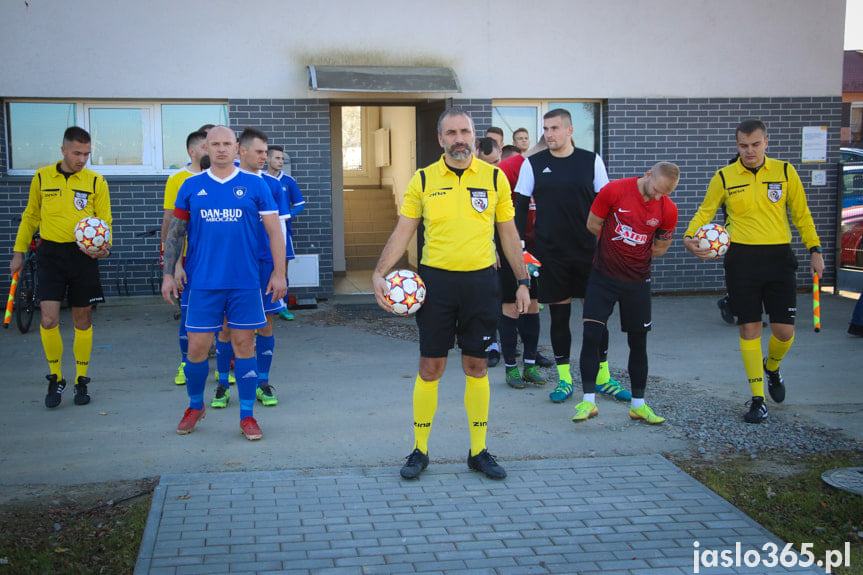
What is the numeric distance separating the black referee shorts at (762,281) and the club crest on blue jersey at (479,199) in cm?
242

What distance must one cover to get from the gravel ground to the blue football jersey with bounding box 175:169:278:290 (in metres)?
2.81

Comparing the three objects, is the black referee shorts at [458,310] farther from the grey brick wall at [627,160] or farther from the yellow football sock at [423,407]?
the grey brick wall at [627,160]

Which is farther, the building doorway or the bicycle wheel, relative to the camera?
the building doorway

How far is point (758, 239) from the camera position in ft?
20.1

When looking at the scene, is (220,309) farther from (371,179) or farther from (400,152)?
(371,179)

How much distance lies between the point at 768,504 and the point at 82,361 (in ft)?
17.1

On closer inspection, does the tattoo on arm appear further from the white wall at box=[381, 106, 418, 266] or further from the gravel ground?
the white wall at box=[381, 106, 418, 266]

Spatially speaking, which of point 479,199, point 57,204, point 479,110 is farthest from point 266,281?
point 479,110

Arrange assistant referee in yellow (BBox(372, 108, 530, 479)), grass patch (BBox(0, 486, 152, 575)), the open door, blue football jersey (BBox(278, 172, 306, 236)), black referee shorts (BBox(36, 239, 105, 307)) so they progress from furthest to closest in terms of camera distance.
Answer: the open door, blue football jersey (BBox(278, 172, 306, 236)), black referee shorts (BBox(36, 239, 105, 307)), assistant referee in yellow (BBox(372, 108, 530, 479)), grass patch (BBox(0, 486, 152, 575))

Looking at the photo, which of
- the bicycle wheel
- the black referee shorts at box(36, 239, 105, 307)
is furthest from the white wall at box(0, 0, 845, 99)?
the black referee shorts at box(36, 239, 105, 307)

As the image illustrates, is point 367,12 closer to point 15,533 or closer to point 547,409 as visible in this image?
point 547,409

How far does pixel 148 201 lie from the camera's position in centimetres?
1169

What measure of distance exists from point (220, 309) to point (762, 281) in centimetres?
387

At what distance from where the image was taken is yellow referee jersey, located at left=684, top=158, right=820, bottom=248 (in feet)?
20.1
